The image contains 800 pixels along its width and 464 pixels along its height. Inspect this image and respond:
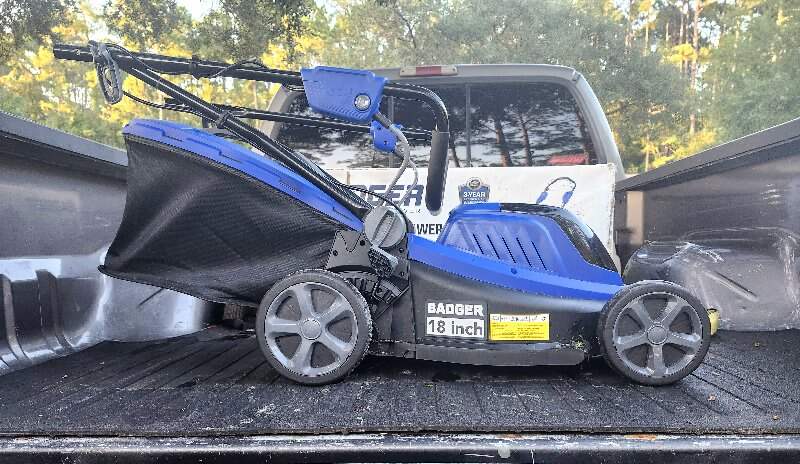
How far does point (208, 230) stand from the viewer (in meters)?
2.05

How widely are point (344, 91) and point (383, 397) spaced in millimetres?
1056

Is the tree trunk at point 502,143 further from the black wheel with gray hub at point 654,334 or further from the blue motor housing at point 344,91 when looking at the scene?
the black wheel with gray hub at point 654,334

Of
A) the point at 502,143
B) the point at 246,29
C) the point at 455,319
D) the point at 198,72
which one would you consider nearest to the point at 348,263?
the point at 455,319

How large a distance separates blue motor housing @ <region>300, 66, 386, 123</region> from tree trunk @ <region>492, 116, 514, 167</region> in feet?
4.12

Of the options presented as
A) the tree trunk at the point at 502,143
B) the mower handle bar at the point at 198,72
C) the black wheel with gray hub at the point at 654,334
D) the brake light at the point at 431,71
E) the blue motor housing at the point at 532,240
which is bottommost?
the black wheel with gray hub at the point at 654,334

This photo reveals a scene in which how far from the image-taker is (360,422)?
4.74ft

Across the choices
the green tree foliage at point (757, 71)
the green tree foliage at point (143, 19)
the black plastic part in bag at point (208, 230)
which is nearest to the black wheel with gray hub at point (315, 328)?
the black plastic part in bag at point (208, 230)

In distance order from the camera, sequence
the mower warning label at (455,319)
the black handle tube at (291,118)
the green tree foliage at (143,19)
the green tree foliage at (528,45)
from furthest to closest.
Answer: the green tree foliage at (528,45), the green tree foliage at (143,19), the black handle tube at (291,118), the mower warning label at (455,319)

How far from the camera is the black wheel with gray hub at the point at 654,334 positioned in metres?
1.87

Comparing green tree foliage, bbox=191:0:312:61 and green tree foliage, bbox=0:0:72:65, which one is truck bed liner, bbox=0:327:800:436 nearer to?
green tree foliage, bbox=191:0:312:61

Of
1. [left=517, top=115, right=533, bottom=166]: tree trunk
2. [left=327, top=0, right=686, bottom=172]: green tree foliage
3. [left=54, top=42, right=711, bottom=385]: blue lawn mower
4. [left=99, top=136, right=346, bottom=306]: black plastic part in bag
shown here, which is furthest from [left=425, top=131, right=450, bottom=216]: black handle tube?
[left=327, top=0, right=686, bottom=172]: green tree foliage

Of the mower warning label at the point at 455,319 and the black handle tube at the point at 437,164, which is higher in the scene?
the black handle tube at the point at 437,164

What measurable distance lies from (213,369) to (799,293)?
240 centimetres

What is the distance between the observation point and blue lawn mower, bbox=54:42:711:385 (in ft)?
6.27
